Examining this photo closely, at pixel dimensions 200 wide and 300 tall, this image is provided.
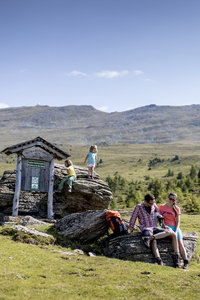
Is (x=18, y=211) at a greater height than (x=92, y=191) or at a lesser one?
lesser

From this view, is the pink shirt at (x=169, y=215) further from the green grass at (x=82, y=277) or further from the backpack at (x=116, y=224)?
the backpack at (x=116, y=224)

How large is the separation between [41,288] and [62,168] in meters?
18.8

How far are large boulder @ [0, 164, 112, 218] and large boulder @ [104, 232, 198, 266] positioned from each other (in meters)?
10.0

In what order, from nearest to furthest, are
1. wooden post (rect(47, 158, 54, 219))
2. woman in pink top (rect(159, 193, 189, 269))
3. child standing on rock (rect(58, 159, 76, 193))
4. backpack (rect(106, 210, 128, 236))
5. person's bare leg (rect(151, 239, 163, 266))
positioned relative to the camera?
1. person's bare leg (rect(151, 239, 163, 266))
2. woman in pink top (rect(159, 193, 189, 269))
3. backpack (rect(106, 210, 128, 236))
4. child standing on rock (rect(58, 159, 76, 193))
5. wooden post (rect(47, 158, 54, 219))

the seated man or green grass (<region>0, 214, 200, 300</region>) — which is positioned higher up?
the seated man

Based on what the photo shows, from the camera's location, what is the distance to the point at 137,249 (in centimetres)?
1620

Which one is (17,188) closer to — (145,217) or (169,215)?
(145,217)

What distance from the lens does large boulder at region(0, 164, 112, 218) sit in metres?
27.1

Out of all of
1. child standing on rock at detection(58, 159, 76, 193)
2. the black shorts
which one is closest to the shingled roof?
child standing on rock at detection(58, 159, 76, 193)

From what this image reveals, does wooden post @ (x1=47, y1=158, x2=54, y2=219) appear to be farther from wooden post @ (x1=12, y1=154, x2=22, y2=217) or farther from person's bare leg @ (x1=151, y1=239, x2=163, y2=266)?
person's bare leg @ (x1=151, y1=239, x2=163, y2=266)

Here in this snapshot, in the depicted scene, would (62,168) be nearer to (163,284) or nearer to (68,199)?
(68,199)

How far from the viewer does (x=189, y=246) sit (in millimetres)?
17438

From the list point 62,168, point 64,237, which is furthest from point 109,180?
point 64,237

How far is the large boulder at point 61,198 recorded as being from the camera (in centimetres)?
2708
